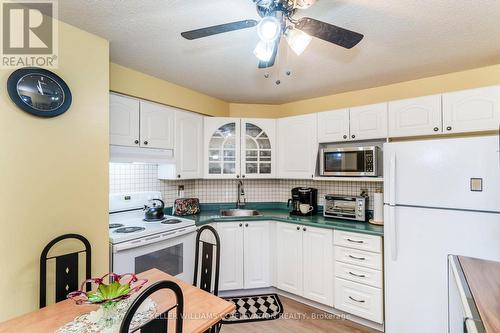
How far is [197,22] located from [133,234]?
1.67 m

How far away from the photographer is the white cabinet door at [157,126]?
2.40m

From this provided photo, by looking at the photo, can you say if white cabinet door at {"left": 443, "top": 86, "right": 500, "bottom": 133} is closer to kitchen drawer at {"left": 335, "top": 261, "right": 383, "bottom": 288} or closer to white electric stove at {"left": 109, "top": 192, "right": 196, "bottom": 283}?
kitchen drawer at {"left": 335, "top": 261, "right": 383, "bottom": 288}

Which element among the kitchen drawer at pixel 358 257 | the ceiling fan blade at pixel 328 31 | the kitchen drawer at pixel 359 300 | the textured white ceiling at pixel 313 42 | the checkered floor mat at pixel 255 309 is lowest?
the checkered floor mat at pixel 255 309

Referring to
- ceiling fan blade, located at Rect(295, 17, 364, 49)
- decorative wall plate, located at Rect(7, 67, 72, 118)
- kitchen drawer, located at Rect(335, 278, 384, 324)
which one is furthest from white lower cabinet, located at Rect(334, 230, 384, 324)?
decorative wall plate, located at Rect(7, 67, 72, 118)

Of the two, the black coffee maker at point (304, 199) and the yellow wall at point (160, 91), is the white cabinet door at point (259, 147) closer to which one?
the black coffee maker at point (304, 199)

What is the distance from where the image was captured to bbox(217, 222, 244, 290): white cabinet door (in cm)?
270

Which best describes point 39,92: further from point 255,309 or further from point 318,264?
point 318,264

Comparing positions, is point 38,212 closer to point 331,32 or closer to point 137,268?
point 137,268

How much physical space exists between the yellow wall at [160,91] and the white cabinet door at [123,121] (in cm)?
11

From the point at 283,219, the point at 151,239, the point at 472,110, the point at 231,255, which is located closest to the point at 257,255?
the point at 231,255

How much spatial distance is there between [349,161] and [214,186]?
1.74 m

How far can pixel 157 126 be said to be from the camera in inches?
99.0

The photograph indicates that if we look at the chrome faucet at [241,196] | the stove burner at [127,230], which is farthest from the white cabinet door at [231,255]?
the stove burner at [127,230]

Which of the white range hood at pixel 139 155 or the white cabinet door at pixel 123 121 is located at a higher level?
the white cabinet door at pixel 123 121
